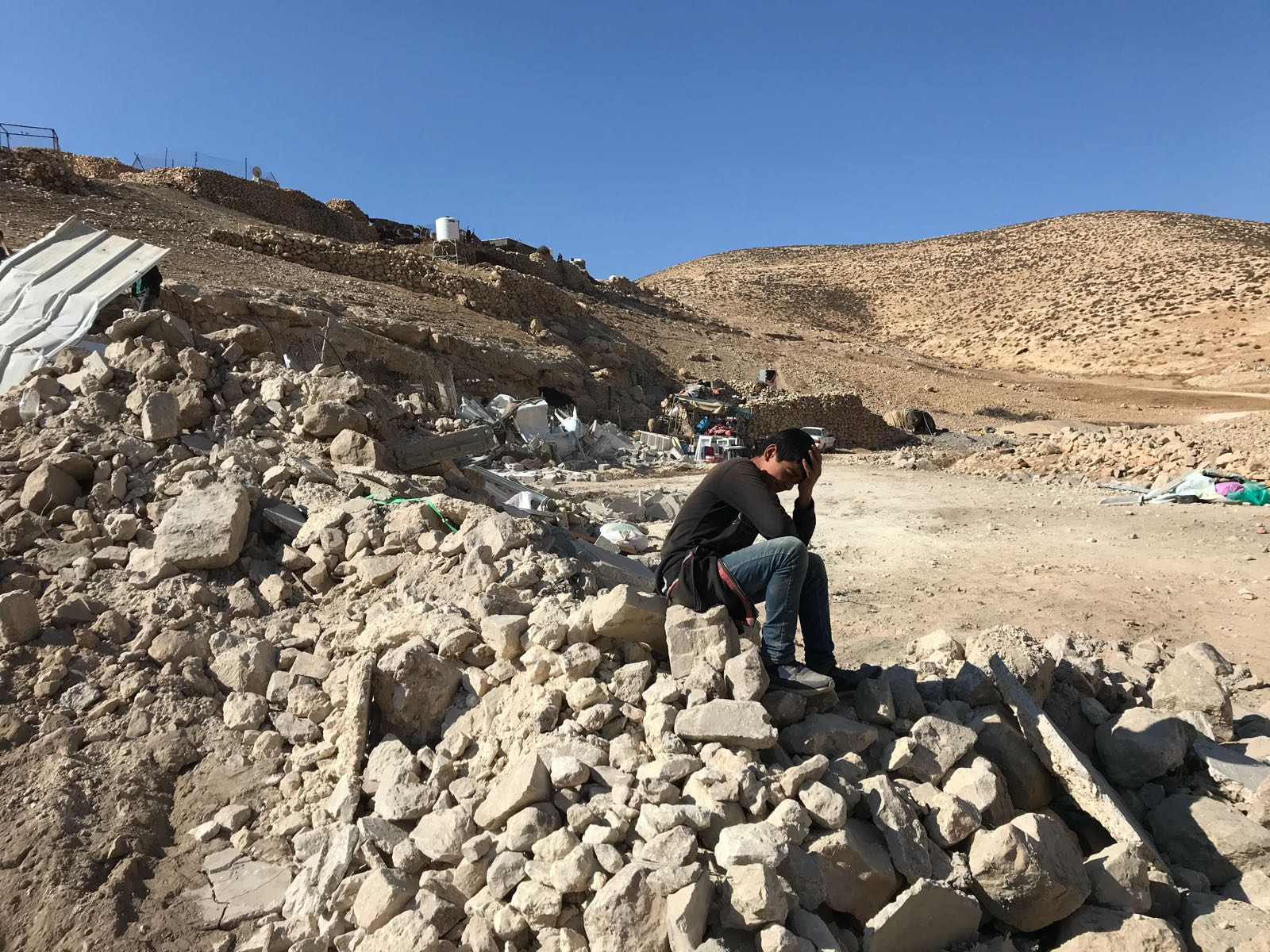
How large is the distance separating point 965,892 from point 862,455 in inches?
639

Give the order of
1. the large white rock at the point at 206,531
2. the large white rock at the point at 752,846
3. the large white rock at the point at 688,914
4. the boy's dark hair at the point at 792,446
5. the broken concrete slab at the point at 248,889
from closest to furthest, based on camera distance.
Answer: the large white rock at the point at 688,914, the large white rock at the point at 752,846, the broken concrete slab at the point at 248,889, the boy's dark hair at the point at 792,446, the large white rock at the point at 206,531

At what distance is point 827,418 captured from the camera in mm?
20234

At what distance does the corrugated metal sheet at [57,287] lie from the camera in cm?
653

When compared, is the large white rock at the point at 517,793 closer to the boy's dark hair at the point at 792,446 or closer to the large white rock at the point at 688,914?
the large white rock at the point at 688,914

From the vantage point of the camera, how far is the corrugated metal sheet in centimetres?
653

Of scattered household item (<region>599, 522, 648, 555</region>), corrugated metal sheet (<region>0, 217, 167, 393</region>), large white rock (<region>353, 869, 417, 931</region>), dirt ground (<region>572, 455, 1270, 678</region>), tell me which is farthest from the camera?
scattered household item (<region>599, 522, 648, 555</region>)

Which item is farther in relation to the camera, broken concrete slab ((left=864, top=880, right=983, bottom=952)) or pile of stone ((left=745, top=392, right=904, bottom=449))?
pile of stone ((left=745, top=392, right=904, bottom=449))

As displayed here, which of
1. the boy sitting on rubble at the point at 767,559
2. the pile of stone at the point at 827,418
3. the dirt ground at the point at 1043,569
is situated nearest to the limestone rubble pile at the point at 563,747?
the boy sitting on rubble at the point at 767,559

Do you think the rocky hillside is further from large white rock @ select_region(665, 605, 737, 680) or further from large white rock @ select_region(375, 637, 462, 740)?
large white rock @ select_region(375, 637, 462, 740)

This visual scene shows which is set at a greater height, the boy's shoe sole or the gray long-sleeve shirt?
the gray long-sleeve shirt

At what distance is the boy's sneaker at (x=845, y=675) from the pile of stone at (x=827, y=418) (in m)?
15.5

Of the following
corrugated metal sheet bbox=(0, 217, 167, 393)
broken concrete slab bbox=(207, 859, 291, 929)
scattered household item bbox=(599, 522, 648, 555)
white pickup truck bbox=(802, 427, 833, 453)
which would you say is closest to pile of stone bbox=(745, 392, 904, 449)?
white pickup truck bbox=(802, 427, 833, 453)

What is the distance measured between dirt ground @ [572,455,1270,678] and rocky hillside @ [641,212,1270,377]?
1022 inches

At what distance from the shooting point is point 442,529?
14.8 feet
